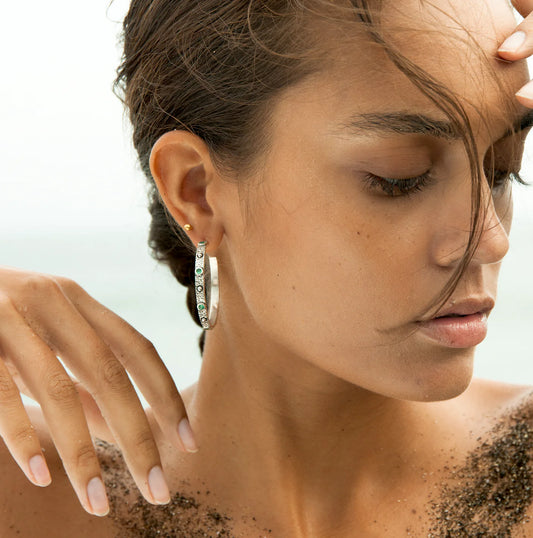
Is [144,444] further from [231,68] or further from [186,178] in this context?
[231,68]

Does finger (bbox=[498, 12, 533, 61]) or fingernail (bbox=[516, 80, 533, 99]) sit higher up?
finger (bbox=[498, 12, 533, 61])

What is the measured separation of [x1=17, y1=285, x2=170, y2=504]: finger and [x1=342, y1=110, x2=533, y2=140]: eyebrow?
0.56 metres

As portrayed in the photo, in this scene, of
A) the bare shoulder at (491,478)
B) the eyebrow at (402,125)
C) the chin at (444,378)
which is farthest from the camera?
the bare shoulder at (491,478)

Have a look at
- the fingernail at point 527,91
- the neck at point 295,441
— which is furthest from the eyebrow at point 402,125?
the neck at point 295,441

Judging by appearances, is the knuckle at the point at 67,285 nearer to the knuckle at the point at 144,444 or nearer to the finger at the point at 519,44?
the knuckle at the point at 144,444

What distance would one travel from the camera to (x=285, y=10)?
4.41ft

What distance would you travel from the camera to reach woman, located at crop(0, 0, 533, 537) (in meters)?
1.26

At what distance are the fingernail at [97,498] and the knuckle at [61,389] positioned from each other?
0.45 ft

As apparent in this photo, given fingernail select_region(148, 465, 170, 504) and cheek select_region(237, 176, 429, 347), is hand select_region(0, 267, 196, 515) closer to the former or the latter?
fingernail select_region(148, 465, 170, 504)

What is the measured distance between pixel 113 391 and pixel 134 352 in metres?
0.10

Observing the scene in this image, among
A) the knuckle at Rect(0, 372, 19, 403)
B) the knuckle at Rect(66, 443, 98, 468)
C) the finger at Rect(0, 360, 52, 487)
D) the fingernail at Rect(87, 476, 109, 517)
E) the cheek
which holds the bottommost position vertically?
the fingernail at Rect(87, 476, 109, 517)

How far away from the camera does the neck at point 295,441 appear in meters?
1.63

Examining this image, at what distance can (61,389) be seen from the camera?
1377mm

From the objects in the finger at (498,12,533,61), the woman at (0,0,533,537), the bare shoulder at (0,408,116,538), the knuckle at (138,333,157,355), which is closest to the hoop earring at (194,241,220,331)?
the woman at (0,0,533,537)
